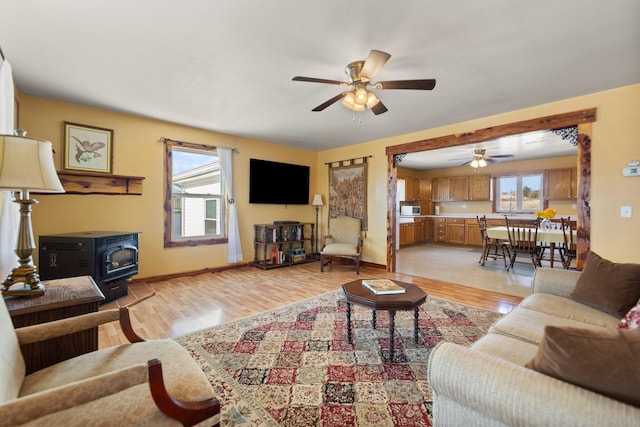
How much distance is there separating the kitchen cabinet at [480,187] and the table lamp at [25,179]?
8.75 m

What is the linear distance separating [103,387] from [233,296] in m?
2.76

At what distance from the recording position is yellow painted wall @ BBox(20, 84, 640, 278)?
2926 mm

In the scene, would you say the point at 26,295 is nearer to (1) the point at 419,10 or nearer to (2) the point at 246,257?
(1) the point at 419,10

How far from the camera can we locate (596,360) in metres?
0.80

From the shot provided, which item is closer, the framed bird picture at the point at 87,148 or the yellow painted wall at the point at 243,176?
the yellow painted wall at the point at 243,176

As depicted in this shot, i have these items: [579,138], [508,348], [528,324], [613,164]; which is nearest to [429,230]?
[579,138]

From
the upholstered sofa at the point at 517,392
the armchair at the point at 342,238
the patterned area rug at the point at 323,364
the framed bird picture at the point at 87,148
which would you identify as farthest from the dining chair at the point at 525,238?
the framed bird picture at the point at 87,148

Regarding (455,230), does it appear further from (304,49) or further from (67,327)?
(67,327)

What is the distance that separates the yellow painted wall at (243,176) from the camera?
2.93 metres

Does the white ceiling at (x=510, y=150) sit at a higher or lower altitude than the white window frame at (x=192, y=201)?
higher

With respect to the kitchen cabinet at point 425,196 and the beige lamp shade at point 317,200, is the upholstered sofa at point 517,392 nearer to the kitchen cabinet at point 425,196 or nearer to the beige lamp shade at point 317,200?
the beige lamp shade at point 317,200

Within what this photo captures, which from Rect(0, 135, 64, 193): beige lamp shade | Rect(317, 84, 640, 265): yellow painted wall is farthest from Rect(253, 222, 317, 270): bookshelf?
Rect(317, 84, 640, 265): yellow painted wall

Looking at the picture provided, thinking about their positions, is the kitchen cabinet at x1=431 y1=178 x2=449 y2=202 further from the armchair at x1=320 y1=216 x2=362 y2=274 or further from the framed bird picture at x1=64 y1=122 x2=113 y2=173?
the framed bird picture at x1=64 y1=122 x2=113 y2=173

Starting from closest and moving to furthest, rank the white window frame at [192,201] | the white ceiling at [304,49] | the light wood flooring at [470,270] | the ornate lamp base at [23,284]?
the ornate lamp base at [23,284], the white ceiling at [304,49], the light wood flooring at [470,270], the white window frame at [192,201]
